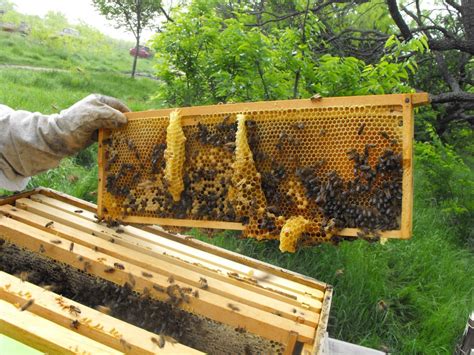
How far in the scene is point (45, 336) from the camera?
1.76 m

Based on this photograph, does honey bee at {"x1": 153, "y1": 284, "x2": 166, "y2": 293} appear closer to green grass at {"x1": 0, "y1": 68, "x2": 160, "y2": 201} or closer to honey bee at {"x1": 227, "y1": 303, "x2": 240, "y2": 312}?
honey bee at {"x1": 227, "y1": 303, "x2": 240, "y2": 312}

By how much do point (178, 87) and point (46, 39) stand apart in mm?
16712

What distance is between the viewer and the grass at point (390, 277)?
A: 4133 mm

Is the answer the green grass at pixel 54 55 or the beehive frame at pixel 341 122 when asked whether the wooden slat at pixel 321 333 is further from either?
the green grass at pixel 54 55

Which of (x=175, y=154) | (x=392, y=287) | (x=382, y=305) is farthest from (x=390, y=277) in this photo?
(x=175, y=154)

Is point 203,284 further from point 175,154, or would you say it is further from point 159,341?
point 175,154

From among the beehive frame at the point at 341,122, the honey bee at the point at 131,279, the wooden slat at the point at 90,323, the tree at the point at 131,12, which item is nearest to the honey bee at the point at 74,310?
the wooden slat at the point at 90,323

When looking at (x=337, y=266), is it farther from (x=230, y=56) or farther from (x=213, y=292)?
(x=230, y=56)

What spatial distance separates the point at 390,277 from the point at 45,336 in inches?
173

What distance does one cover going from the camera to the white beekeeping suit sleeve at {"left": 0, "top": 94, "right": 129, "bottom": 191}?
3.23 meters

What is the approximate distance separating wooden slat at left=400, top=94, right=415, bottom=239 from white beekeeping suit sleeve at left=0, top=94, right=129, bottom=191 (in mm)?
2165

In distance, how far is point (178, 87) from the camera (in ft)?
20.0

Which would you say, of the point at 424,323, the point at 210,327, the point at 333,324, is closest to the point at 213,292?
the point at 210,327

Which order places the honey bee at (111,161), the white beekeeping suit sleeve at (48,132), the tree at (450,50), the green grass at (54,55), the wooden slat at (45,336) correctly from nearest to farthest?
the wooden slat at (45,336) → the white beekeeping suit sleeve at (48,132) → the honey bee at (111,161) → the tree at (450,50) → the green grass at (54,55)
